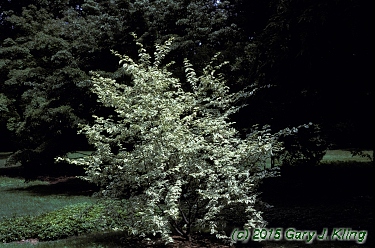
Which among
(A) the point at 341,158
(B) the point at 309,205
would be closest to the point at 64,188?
(B) the point at 309,205

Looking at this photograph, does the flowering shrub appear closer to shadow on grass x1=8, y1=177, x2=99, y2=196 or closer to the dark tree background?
the dark tree background

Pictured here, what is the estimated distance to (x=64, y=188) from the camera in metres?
16.0

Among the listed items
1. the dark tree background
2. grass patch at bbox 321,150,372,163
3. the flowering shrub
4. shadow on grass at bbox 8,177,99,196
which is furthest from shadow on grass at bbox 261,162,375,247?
shadow on grass at bbox 8,177,99,196

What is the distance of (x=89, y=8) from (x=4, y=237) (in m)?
10.3

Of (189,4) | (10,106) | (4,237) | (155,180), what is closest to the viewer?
(155,180)

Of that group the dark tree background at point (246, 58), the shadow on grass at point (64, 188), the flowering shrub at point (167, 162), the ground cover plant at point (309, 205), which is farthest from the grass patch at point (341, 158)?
the flowering shrub at point (167, 162)

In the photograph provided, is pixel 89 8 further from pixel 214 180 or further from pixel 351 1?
pixel 214 180

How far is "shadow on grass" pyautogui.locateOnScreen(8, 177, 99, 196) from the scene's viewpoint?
582 inches

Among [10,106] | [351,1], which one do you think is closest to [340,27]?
[351,1]

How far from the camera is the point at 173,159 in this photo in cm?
699

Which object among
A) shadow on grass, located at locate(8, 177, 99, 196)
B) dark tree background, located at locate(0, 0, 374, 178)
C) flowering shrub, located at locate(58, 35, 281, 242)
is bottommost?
shadow on grass, located at locate(8, 177, 99, 196)

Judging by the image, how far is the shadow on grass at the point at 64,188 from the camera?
48.5 feet

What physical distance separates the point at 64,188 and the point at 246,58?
29.6 ft

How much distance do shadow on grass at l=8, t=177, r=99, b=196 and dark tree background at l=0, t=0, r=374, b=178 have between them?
1093 mm
